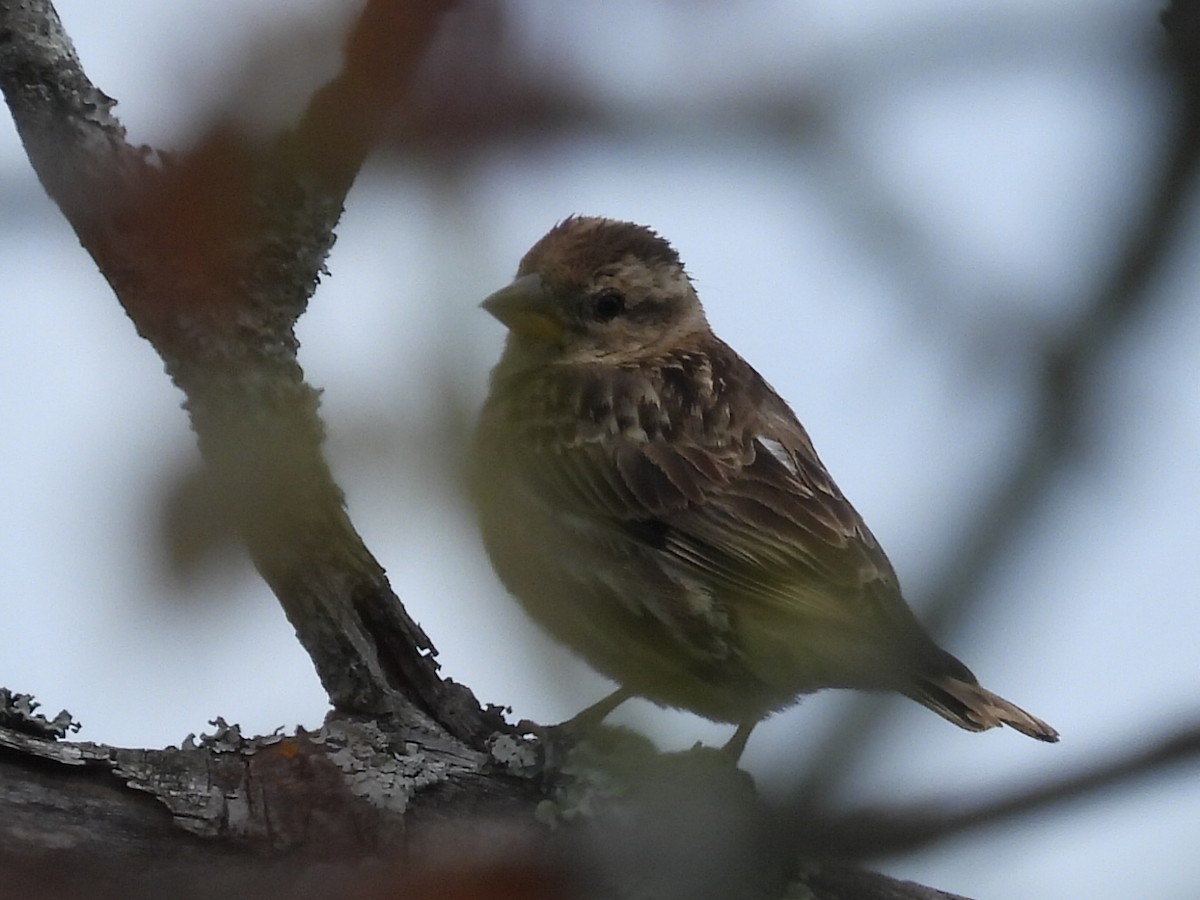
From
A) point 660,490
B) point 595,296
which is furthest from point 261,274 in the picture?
point 595,296

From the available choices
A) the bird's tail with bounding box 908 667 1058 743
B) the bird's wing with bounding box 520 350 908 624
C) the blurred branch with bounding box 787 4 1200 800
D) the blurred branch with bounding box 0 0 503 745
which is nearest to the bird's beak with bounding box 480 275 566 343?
the bird's wing with bounding box 520 350 908 624

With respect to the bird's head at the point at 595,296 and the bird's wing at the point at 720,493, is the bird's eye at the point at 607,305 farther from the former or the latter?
the bird's wing at the point at 720,493

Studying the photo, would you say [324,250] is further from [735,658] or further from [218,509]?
[735,658]

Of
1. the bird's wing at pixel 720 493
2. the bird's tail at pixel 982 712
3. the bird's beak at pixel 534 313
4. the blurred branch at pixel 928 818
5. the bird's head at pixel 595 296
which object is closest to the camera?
the blurred branch at pixel 928 818

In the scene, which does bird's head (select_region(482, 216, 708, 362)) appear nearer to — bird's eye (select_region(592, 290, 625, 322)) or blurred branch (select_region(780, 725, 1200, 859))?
bird's eye (select_region(592, 290, 625, 322))

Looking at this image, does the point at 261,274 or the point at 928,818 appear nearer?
the point at 928,818

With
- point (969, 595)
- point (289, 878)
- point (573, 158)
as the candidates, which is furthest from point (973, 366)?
point (289, 878)

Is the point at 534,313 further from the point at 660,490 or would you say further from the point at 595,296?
the point at 660,490

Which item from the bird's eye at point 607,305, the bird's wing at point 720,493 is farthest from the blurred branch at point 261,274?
the bird's eye at point 607,305
